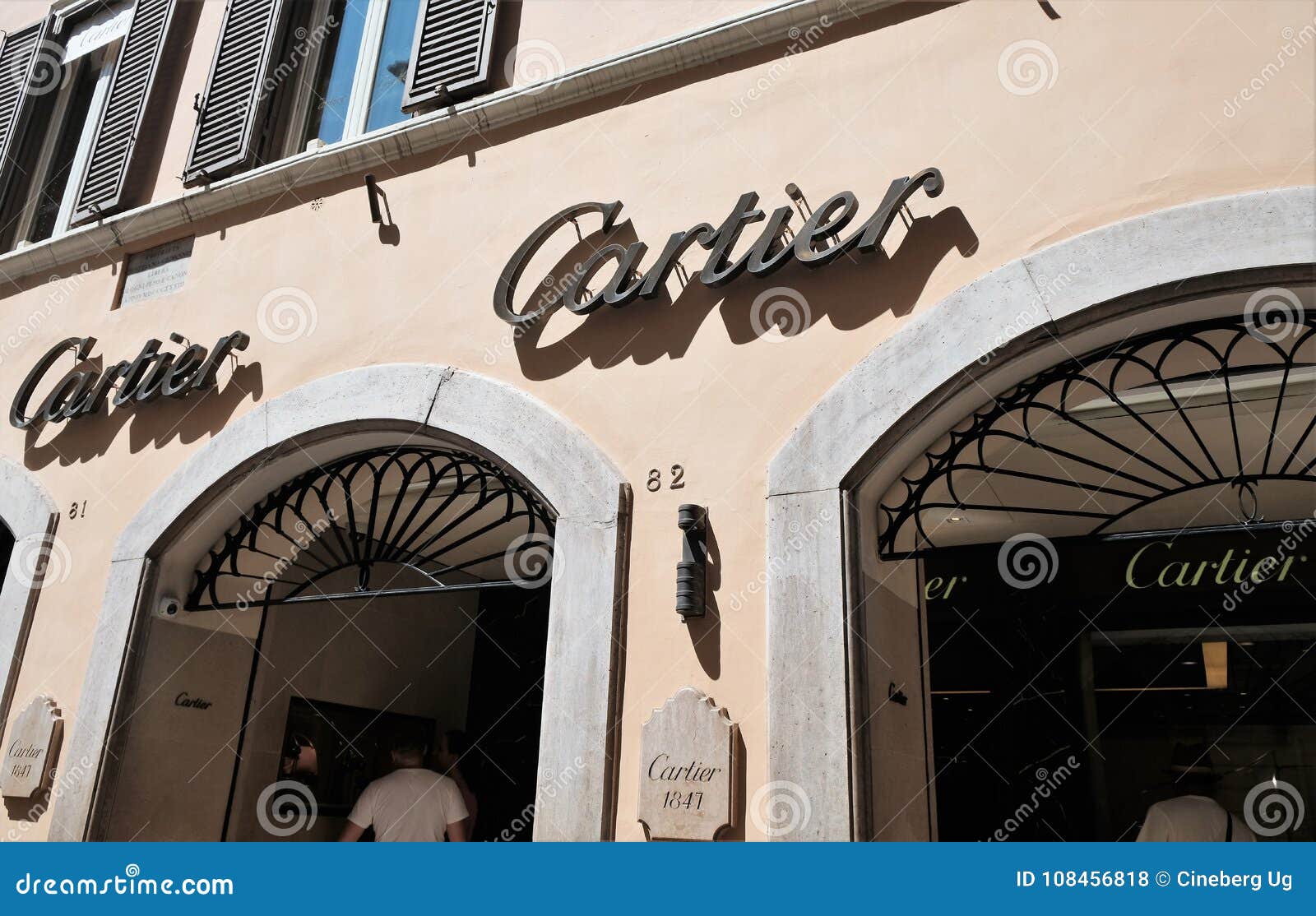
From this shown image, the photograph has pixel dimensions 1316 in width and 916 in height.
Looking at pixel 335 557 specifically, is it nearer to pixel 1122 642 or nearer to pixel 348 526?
pixel 348 526

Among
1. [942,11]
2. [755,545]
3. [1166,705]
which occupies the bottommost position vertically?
[755,545]

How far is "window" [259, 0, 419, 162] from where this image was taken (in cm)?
727

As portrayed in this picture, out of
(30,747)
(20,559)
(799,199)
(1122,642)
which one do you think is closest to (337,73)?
(20,559)

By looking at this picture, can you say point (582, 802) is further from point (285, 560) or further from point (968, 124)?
point (968, 124)

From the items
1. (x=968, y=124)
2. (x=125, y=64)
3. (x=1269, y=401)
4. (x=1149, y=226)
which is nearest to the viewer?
(x=1149, y=226)

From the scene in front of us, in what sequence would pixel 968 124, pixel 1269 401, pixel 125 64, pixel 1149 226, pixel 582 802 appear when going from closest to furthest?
pixel 1149 226 < pixel 582 802 < pixel 968 124 < pixel 1269 401 < pixel 125 64

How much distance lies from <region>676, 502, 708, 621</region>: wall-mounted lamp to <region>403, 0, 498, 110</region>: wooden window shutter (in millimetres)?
3133

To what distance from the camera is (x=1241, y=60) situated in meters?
4.48

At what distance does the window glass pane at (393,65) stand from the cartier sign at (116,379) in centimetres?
172

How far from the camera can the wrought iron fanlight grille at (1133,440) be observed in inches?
176

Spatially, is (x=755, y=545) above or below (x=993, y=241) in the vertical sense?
below

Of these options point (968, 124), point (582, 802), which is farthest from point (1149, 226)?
point (582, 802)

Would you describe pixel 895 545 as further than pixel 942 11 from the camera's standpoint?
No

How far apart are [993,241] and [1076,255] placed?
1.22ft
